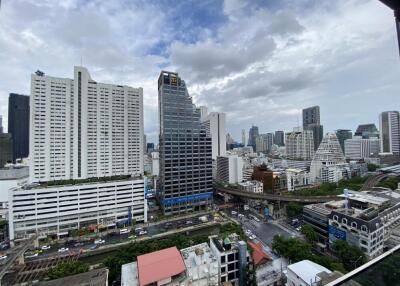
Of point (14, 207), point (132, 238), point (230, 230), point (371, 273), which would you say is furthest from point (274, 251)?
point (14, 207)

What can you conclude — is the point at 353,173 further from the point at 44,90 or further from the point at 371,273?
the point at 44,90

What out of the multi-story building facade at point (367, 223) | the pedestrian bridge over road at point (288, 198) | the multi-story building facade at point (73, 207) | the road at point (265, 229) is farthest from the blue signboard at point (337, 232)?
the multi-story building facade at point (73, 207)

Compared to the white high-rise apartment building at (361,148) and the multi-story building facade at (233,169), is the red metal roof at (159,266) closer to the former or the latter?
the multi-story building facade at (233,169)

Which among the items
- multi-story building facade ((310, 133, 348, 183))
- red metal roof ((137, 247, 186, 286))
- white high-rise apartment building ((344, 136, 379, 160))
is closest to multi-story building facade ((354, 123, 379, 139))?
white high-rise apartment building ((344, 136, 379, 160))

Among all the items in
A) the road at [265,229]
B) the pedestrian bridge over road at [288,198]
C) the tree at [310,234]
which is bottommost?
the road at [265,229]

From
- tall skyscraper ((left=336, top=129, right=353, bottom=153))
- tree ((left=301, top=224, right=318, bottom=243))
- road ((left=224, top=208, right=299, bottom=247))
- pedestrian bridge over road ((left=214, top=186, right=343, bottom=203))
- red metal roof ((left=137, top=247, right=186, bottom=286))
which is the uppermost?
tall skyscraper ((left=336, top=129, right=353, bottom=153))

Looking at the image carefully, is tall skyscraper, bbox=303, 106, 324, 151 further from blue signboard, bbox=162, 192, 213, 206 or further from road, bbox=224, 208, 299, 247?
road, bbox=224, 208, 299, 247

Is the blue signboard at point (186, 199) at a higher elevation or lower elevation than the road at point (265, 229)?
higher

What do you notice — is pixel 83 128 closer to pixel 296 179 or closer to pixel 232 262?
pixel 232 262
